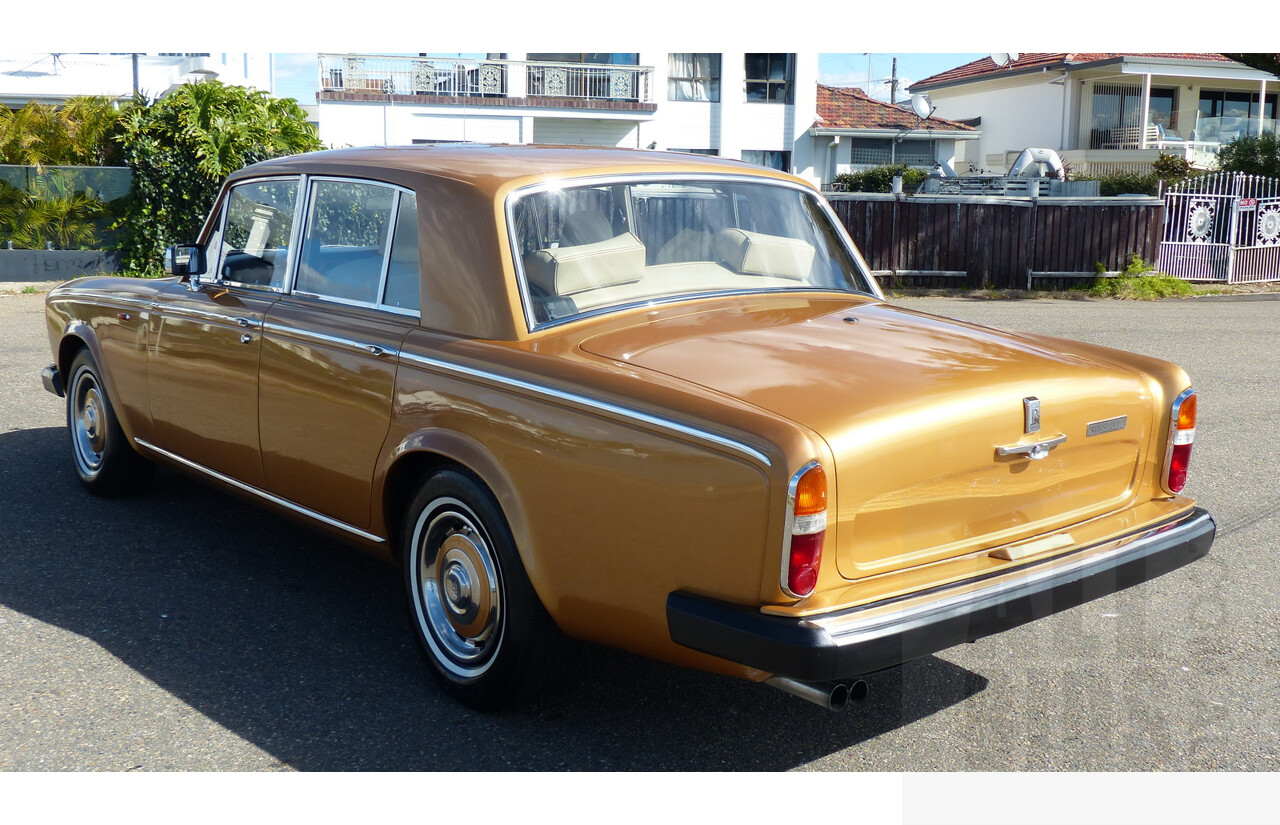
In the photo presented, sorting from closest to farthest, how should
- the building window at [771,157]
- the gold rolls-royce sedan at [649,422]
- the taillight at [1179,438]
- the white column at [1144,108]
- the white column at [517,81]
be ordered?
the gold rolls-royce sedan at [649,422]
the taillight at [1179,438]
the white column at [517,81]
the building window at [771,157]
the white column at [1144,108]

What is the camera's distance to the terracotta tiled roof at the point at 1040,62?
38.2 m

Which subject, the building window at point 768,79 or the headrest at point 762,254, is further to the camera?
the building window at point 768,79

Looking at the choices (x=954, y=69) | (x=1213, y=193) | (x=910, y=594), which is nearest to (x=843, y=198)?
(x=1213, y=193)

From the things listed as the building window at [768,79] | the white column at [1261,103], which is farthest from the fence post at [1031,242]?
the white column at [1261,103]

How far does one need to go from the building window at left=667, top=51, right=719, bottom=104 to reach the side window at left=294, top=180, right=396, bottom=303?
29556 millimetres

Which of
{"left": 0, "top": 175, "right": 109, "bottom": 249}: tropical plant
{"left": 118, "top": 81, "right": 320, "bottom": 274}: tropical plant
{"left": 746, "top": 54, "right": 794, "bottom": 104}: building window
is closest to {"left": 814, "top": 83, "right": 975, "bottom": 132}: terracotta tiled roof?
{"left": 746, "top": 54, "right": 794, "bottom": 104}: building window

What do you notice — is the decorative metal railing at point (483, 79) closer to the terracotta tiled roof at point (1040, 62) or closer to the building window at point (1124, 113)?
the terracotta tiled roof at point (1040, 62)

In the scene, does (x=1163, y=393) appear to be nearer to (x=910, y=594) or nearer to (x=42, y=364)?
(x=910, y=594)

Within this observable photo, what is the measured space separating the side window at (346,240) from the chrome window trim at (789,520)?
1.91 meters

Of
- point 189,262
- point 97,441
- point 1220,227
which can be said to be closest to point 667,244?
point 189,262

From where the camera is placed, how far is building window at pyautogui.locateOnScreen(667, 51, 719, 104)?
3262 cm

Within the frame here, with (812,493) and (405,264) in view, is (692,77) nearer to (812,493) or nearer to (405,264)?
(405,264)

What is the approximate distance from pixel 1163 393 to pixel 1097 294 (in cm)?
1557

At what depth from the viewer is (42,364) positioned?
32.9 ft
